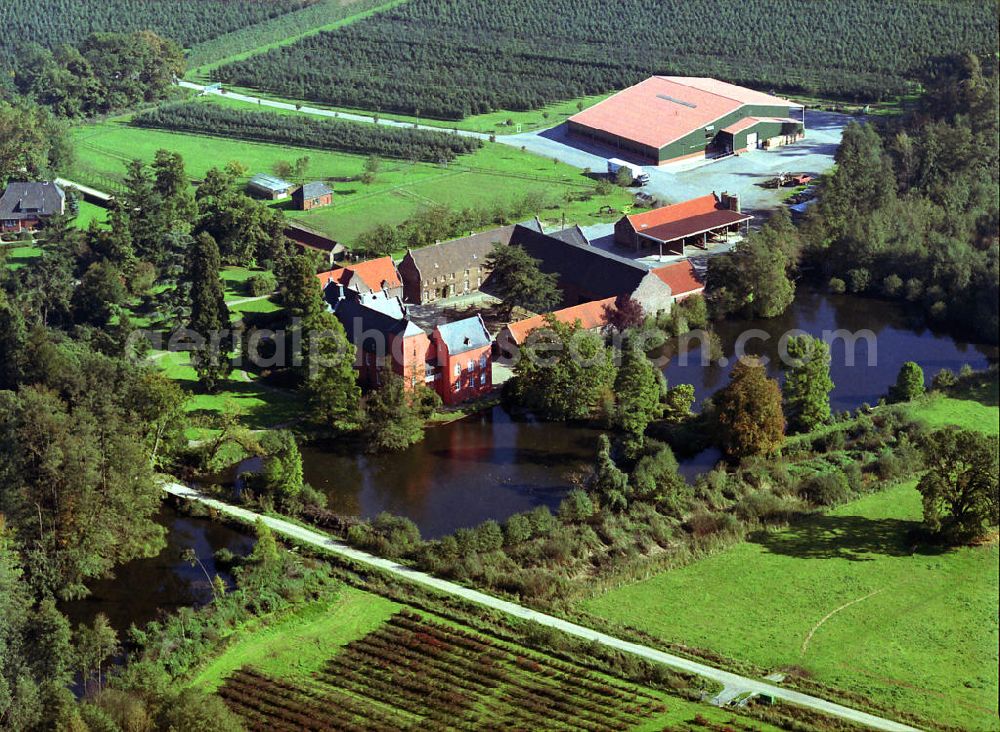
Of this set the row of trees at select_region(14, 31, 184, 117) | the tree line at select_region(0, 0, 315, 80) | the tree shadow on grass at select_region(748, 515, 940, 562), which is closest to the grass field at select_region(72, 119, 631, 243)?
the row of trees at select_region(14, 31, 184, 117)

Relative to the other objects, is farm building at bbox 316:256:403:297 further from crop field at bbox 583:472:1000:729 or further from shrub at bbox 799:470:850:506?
crop field at bbox 583:472:1000:729

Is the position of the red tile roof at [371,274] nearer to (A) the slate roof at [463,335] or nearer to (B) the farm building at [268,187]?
(A) the slate roof at [463,335]

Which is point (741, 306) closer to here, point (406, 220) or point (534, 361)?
point (534, 361)

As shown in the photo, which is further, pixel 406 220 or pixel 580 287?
pixel 406 220

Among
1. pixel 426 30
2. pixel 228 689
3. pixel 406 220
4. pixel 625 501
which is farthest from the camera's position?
Answer: pixel 426 30

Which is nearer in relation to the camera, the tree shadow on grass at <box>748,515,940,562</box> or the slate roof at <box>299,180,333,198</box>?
the tree shadow on grass at <box>748,515,940,562</box>

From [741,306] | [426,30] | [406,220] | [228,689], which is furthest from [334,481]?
[426,30]
